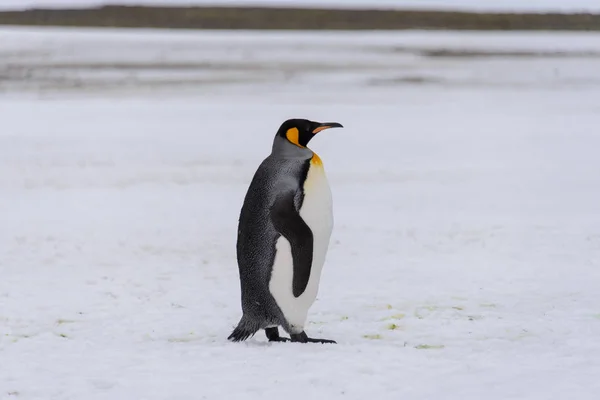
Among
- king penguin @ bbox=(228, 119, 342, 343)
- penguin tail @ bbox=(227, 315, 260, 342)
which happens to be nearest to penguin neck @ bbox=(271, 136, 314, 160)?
king penguin @ bbox=(228, 119, 342, 343)

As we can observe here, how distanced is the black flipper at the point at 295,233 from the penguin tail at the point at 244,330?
0.25 metres

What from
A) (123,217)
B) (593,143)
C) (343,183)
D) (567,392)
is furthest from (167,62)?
(567,392)

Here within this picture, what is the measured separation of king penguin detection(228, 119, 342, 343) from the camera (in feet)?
13.2

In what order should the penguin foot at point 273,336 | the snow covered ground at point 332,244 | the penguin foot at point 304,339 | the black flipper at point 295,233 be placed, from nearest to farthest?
the snow covered ground at point 332,244 → the black flipper at point 295,233 → the penguin foot at point 304,339 → the penguin foot at point 273,336

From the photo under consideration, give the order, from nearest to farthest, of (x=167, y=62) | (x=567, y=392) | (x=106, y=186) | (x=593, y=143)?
(x=567, y=392)
(x=106, y=186)
(x=593, y=143)
(x=167, y=62)

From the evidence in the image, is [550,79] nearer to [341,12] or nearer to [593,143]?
[593,143]

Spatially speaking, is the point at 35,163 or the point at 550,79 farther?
the point at 550,79

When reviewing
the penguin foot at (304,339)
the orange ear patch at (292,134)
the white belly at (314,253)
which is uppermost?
the orange ear patch at (292,134)

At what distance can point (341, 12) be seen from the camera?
4978 centimetres

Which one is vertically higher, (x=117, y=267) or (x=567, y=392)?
(x=567, y=392)

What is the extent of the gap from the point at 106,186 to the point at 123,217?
1586mm

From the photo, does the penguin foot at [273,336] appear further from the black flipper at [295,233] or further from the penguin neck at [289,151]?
the penguin neck at [289,151]

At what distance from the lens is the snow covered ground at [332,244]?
3.79 meters

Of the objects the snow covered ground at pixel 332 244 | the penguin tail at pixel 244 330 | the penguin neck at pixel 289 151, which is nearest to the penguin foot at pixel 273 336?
the penguin tail at pixel 244 330
